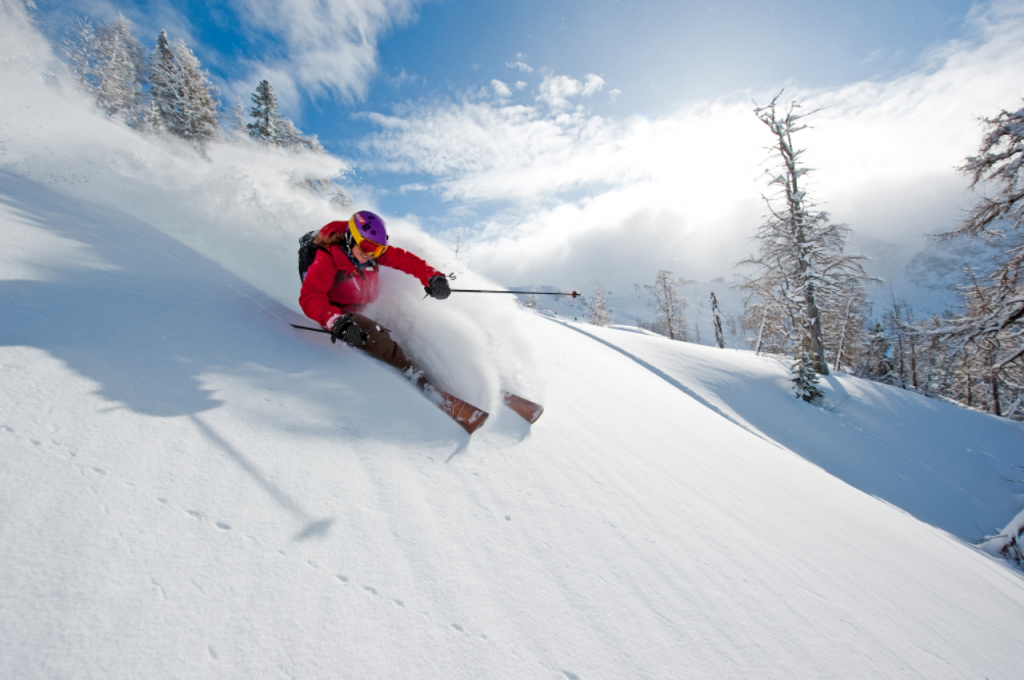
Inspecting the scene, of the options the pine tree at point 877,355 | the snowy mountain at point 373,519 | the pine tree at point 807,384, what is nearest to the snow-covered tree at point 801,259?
the pine tree at point 807,384

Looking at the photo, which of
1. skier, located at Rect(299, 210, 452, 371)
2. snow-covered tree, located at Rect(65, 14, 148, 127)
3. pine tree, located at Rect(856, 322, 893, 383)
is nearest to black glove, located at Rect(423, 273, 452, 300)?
skier, located at Rect(299, 210, 452, 371)

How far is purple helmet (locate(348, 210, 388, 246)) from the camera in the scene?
11.5ft

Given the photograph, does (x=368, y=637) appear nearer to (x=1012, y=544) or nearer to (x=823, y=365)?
(x=1012, y=544)

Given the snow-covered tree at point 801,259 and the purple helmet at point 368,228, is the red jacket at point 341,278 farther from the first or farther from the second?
the snow-covered tree at point 801,259

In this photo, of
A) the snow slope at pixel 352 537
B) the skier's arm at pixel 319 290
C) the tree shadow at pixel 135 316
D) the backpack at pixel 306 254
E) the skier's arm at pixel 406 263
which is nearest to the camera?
the snow slope at pixel 352 537

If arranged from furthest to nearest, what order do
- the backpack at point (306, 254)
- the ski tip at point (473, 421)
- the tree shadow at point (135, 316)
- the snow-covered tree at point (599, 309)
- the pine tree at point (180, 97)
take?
the snow-covered tree at point (599, 309) < the pine tree at point (180, 97) < the backpack at point (306, 254) < the ski tip at point (473, 421) < the tree shadow at point (135, 316)

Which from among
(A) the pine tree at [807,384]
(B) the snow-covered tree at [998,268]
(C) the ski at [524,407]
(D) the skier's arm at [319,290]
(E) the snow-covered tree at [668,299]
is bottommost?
(C) the ski at [524,407]

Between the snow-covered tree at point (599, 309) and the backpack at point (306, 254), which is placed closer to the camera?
the backpack at point (306, 254)

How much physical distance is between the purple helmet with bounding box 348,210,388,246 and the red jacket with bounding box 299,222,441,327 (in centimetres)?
19

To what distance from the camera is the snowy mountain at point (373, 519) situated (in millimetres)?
1146

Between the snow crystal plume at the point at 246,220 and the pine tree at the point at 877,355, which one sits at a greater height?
the pine tree at the point at 877,355

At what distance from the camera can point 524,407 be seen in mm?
3180

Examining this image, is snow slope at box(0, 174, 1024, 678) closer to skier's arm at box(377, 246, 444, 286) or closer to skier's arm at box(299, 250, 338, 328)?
skier's arm at box(299, 250, 338, 328)

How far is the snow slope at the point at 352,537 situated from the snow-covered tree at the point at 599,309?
3470cm
